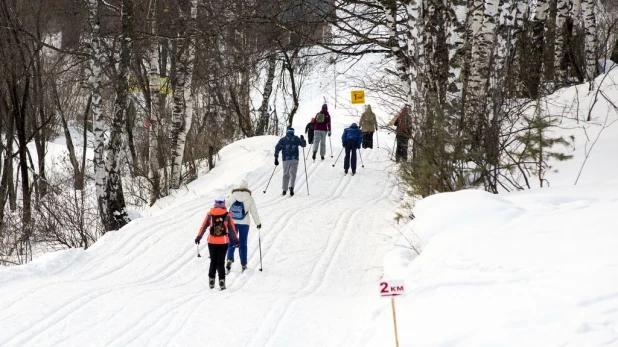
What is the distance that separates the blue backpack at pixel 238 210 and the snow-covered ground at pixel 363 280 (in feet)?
3.04

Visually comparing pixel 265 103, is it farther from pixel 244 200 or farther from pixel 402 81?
pixel 244 200

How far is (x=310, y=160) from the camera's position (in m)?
21.6

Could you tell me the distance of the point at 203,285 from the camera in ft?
34.5

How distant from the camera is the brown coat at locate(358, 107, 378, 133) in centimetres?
2158

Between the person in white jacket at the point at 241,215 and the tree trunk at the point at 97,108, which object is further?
the tree trunk at the point at 97,108

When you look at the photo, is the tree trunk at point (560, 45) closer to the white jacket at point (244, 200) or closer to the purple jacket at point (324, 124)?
the purple jacket at point (324, 124)

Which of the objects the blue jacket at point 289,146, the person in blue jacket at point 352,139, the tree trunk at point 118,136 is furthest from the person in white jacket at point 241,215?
the person in blue jacket at point 352,139

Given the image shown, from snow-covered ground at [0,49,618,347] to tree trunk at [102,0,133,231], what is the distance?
1.73 meters

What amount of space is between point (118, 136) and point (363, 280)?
745 cm

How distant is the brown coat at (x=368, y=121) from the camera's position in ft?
70.8

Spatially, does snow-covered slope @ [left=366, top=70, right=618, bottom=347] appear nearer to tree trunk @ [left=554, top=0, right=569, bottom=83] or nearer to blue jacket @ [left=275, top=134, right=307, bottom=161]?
blue jacket @ [left=275, top=134, right=307, bottom=161]

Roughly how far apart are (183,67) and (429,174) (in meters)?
9.10

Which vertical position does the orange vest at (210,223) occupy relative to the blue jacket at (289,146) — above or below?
below

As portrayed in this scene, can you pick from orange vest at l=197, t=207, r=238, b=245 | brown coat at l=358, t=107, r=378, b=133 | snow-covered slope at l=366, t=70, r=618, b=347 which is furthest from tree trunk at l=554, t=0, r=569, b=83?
orange vest at l=197, t=207, r=238, b=245
